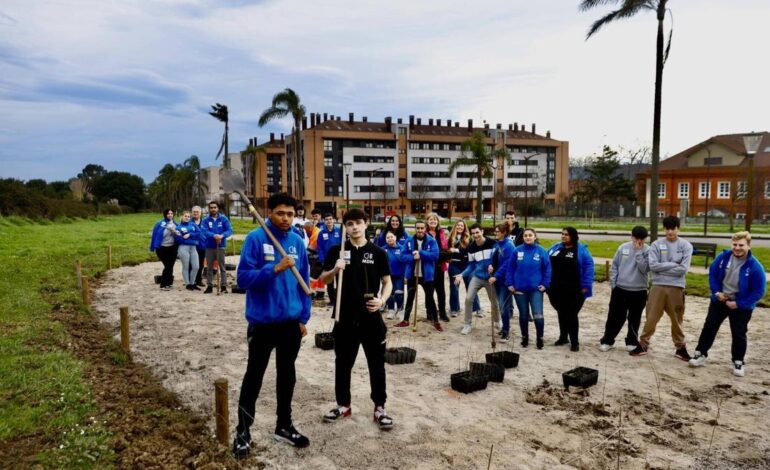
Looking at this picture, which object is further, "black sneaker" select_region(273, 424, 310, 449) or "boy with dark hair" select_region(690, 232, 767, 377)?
"boy with dark hair" select_region(690, 232, 767, 377)

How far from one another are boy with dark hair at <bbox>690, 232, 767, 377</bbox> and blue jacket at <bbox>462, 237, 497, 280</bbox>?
3.36m

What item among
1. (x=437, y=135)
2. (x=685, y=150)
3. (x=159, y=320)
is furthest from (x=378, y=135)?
(x=159, y=320)

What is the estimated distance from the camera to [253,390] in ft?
15.2

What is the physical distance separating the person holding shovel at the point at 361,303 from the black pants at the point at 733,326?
16.3 feet

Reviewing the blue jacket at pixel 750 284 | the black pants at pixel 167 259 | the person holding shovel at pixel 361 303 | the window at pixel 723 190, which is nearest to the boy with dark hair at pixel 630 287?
the blue jacket at pixel 750 284

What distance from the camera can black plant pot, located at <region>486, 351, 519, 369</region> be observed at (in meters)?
7.25

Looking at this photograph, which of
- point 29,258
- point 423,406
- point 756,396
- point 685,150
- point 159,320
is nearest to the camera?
point 423,406

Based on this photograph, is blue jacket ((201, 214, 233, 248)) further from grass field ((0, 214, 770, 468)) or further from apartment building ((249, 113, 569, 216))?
apartment building ((249, 113, 569, 216))

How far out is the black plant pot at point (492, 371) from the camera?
6.67m

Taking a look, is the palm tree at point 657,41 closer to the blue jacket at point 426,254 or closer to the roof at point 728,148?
the blue jacket at point 426,254

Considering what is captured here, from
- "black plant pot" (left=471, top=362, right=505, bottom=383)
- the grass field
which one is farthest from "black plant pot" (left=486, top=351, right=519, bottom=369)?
the grass field

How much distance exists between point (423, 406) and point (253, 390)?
6.83 ft

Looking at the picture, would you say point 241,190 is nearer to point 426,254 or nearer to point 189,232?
point 426,254

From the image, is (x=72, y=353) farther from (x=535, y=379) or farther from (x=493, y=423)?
(x=535, y=379)
